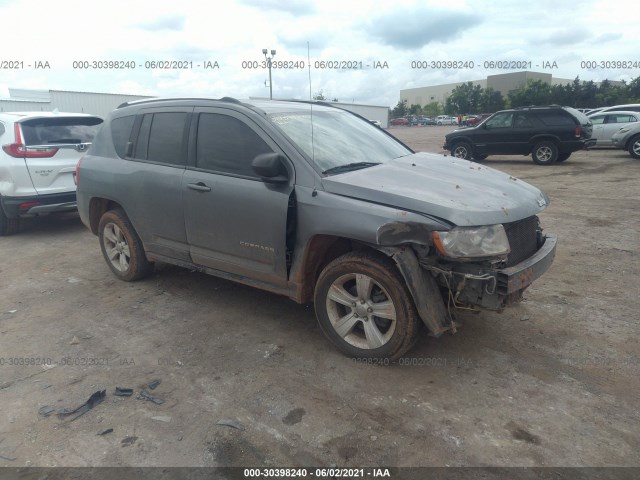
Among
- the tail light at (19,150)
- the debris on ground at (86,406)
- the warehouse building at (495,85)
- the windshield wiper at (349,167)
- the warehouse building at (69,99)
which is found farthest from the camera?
the warehouse building at (495,85)

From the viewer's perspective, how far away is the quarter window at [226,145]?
12.6 ft

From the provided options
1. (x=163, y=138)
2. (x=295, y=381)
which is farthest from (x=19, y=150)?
(x=295, y=381)

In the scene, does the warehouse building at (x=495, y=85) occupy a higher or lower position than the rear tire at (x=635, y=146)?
higher

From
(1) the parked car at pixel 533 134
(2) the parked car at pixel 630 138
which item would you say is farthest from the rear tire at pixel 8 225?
(2) the parked car at pixel 630 138

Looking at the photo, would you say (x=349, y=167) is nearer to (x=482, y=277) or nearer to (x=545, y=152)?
(x=482, y=277)

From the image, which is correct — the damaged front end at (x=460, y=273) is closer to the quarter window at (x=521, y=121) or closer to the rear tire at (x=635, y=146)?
the quarter window at (x=521, y=121)

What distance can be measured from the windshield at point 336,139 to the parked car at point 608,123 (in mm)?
15552

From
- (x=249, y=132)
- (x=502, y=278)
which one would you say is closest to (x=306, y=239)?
(x=249, y=132)

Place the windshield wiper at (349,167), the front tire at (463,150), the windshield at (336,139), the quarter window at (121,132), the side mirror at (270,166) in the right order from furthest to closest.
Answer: the front tire at (463,150) < the quarter window at (121,132) < the windshield at (336,139) < the windshield wiper at (349,167) < the side mirror at (270,166)

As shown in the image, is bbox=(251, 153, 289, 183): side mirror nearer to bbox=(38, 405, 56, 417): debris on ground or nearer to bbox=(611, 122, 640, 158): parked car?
bbox=(38, 405, 56, 417): debris on ground

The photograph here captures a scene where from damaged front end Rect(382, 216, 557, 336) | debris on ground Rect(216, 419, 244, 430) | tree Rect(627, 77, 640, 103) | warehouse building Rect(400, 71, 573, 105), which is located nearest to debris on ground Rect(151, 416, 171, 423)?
debris on ground Rect(216, 419, 244, 430)

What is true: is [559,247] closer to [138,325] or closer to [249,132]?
[249,132]

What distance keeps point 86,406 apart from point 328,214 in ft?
6.59

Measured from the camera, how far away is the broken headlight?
2.96 m
